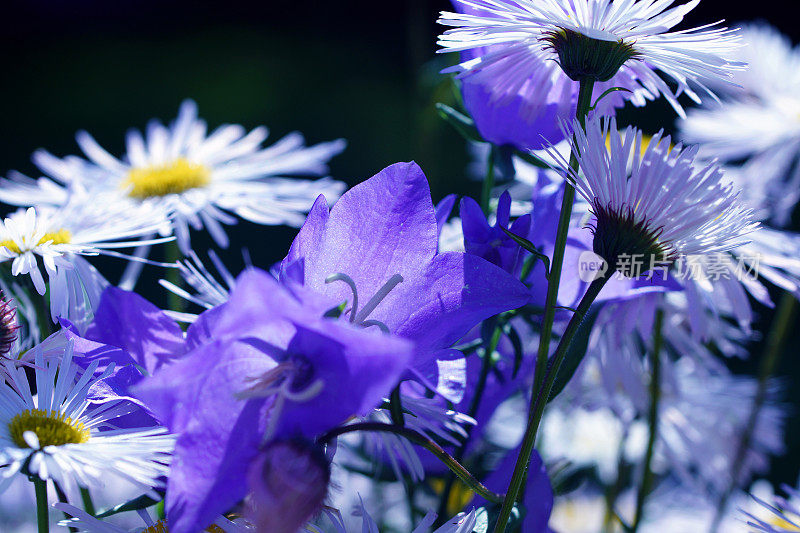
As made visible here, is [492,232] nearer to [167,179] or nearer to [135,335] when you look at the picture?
[135,335]

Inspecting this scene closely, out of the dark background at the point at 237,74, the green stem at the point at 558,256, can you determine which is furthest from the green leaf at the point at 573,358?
the dark background at the point at 237,74

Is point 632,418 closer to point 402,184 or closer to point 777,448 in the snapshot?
point 777,448

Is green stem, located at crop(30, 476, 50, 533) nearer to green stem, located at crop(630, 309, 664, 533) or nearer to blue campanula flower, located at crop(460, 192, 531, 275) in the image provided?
blue campanula flower, located at crop(460, 192, 531, 275)

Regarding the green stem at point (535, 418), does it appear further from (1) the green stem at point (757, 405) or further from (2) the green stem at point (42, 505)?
(1) the green stem at point (757, 405)

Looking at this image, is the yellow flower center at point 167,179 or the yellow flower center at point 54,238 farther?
the yellow flower center at point 167,179

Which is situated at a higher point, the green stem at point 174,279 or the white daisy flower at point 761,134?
the white daisy flower at point 761,134

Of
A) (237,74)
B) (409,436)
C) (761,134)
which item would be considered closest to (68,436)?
(409,436)

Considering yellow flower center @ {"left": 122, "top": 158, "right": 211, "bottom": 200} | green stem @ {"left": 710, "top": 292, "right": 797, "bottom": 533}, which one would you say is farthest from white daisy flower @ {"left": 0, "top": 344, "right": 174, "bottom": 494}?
green stem @ {"left": 710, "top": 292, "right": 797, "bottom": 533}
